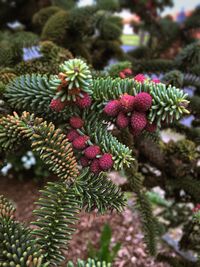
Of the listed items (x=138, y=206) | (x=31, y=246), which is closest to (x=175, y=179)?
(x=138, y=206)

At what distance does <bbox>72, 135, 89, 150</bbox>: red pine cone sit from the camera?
0.58 metres

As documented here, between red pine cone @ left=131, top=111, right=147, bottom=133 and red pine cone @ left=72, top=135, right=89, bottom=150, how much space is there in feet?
0.27

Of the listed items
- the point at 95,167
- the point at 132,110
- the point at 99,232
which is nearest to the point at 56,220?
the point at 95,167

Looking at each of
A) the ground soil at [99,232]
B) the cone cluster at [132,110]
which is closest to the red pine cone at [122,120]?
the cone cluster at [132,110]

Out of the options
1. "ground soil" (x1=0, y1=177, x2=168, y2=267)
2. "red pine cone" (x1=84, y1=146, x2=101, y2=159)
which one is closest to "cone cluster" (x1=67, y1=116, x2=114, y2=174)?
"red pine cone" (x1=84, y1=146, x2=101, y2=159)

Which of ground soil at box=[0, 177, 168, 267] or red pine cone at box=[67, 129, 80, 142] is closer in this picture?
red pine cone at box=[67, 129, 80, 142]

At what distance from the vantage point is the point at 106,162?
55 centimetres

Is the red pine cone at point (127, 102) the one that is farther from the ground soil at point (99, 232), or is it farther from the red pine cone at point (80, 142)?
the ground soil at point (99, 232)

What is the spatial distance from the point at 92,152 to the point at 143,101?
113 millimetres

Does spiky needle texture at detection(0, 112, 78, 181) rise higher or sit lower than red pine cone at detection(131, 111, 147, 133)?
lower

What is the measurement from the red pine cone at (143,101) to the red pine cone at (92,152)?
3.7 inches

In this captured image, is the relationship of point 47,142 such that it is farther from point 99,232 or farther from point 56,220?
point 99,232

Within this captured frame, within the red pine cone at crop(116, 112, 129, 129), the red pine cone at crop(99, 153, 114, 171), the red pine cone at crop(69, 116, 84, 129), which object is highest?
the red pine cone at crop(116, 112, 129, 129)

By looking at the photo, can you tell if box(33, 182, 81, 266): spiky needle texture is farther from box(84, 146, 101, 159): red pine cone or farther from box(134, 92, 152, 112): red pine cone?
box(134, 92, 152, 112): red pine cone
